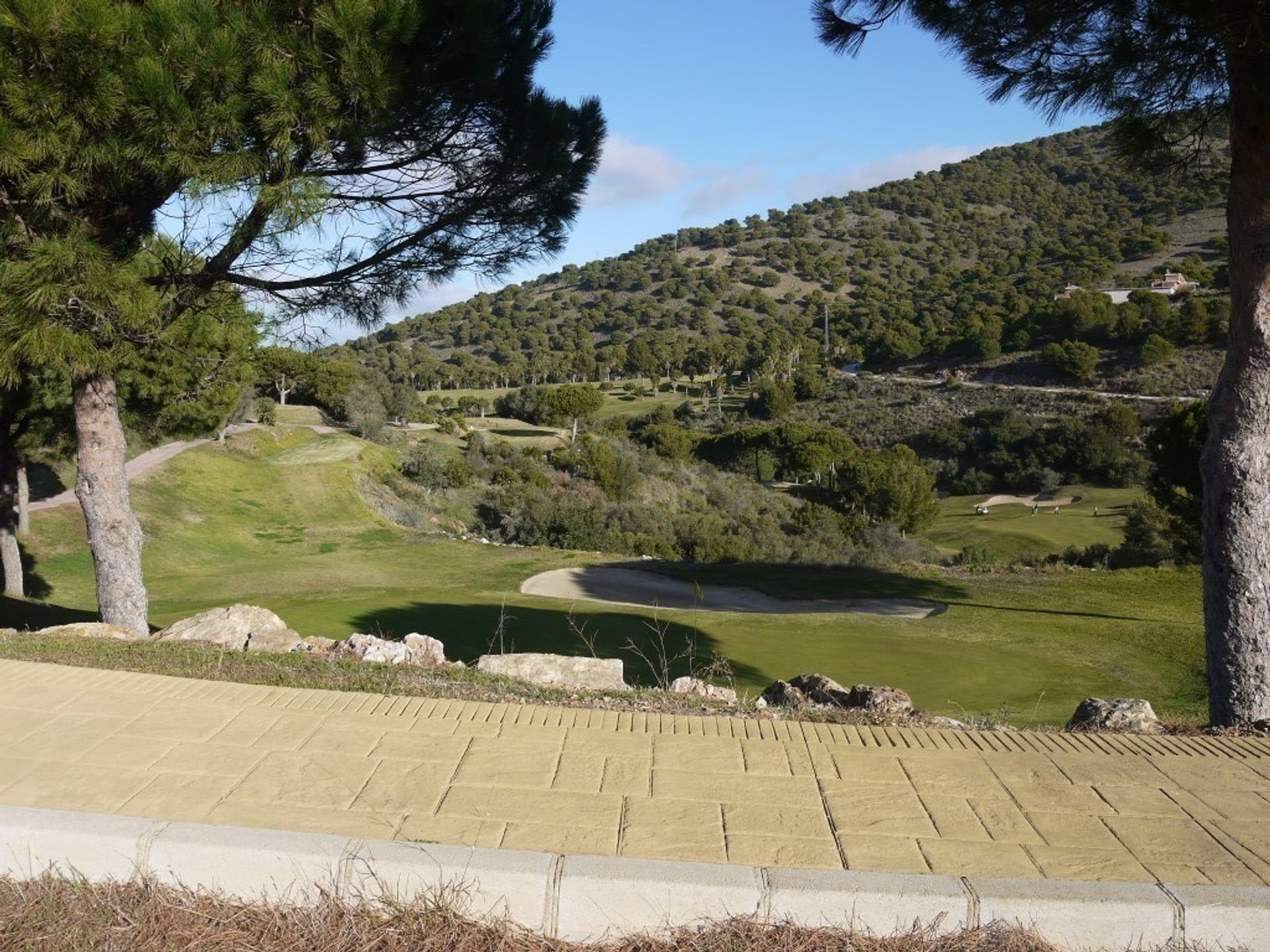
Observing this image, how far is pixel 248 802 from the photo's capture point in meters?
3.94

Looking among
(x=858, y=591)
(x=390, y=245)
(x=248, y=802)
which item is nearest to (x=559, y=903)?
(x=248, y=802)

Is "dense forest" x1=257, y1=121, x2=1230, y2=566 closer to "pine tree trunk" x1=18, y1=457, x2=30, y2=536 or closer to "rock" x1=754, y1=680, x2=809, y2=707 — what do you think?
"rock" x1=754, y1=680, x2=809, y2=707

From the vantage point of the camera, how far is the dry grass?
9.93ft

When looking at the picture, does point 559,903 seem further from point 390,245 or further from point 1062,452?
point 1062,452

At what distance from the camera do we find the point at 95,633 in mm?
7641

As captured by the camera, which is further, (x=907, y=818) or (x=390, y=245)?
(x=390, y=245)

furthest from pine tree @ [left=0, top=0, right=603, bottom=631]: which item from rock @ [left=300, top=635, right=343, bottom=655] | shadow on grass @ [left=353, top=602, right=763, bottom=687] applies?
shadow on grass @ [left=353, top=602, right=763, bottom=687]

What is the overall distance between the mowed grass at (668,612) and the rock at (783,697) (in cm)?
231

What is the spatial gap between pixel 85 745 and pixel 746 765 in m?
2.89

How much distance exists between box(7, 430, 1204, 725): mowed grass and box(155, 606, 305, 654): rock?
3.63m

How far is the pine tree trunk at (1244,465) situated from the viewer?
274 inches

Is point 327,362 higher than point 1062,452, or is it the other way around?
point 327,362

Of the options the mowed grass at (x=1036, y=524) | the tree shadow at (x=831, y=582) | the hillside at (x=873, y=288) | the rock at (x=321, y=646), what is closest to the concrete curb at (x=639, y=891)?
the rock at (x=321, y=646)

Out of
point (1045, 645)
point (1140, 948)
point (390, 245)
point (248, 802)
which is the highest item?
point (390, 245)
